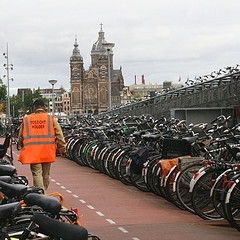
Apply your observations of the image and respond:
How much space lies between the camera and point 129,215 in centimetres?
850

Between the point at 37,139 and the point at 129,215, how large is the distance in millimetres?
1640

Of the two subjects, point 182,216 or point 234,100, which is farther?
point 234,100

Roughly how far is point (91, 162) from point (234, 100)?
5.32m

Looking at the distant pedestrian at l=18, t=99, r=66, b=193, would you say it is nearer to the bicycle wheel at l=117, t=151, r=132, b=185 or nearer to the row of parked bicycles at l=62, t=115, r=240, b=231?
the row of parked bicycles at l=62, t=115, r=240, b=231

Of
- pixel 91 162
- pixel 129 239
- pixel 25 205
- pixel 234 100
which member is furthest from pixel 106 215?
pixel 234 100

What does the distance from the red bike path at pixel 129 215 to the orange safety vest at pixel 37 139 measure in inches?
38.7

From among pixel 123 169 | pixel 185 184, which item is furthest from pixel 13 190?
pixel 123 169

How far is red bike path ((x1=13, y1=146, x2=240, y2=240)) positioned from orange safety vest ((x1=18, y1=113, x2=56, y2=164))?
0.98 m

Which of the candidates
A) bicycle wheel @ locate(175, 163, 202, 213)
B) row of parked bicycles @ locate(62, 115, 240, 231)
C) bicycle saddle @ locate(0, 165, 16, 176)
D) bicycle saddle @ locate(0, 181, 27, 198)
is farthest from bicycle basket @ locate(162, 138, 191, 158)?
bicycle saddle @ locate(0, 181, 27, 198)

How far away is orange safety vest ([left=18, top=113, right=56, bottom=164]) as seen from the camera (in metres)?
8.66

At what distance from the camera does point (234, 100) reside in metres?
18.1

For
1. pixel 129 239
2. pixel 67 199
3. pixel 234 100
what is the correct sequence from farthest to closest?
pixel 234 100, pixel 67 199, pixel 129 239

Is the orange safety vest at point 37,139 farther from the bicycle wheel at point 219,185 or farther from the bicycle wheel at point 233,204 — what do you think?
the bicycle wheel at point 233,204

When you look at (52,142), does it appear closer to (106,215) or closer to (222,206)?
(106,215)
